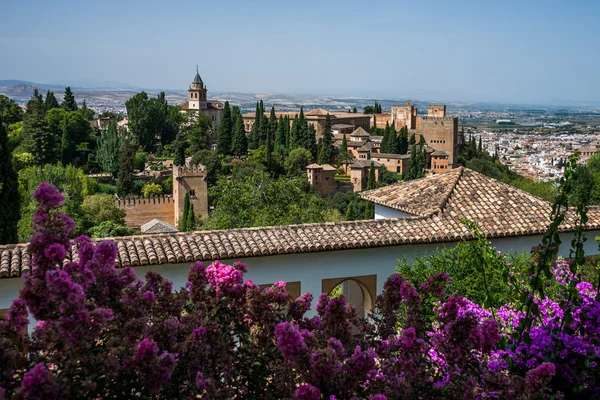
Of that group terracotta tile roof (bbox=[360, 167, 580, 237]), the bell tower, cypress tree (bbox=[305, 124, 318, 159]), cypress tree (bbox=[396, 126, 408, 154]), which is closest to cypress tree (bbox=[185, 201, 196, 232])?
terracotta tile roof (bbox=[360, 167, 580, 237])

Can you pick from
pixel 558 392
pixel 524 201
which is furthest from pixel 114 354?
pixel 524 201

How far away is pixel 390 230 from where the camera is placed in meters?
9.11

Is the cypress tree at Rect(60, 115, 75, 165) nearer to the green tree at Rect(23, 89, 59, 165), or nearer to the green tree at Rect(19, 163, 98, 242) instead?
the green tree at Rect(23, 89, 59, 165)

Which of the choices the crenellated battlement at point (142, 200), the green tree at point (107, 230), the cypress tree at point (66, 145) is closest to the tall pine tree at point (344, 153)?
the crenellated battlement at point (142, 200)

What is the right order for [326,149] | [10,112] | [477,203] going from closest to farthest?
[477,203] → [10,112] → [326,149]

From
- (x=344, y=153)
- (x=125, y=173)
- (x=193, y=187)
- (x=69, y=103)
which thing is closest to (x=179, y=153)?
(x=125, y=173)

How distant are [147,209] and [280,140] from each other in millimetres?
21279

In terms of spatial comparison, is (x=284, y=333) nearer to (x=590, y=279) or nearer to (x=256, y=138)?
(x=590, y=279)

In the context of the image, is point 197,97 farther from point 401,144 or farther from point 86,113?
point 401,144

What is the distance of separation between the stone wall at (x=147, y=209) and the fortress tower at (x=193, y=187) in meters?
1.74

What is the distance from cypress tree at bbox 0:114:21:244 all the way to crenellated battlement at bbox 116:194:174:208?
23.0m

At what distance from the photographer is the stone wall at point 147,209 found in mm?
42469

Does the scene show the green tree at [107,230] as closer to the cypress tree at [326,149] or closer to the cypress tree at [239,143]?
the cypress tree at [239,143]

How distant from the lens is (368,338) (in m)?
3.57
